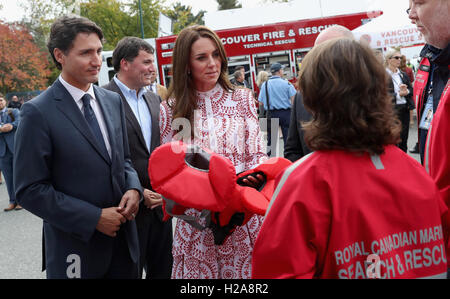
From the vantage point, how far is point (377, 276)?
51.0 inches

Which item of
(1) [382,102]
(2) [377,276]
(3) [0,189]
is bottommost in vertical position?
(3) [0,189]

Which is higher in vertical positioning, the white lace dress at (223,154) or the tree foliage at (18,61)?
the tree foliage at (18,61)

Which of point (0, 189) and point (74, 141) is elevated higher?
point (74, 141)

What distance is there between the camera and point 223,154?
2338 millimetres

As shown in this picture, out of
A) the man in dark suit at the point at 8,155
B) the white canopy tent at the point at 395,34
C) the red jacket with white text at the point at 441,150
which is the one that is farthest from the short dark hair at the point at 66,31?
the white canopy tent at the point at 395,34

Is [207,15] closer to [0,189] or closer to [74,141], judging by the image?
[0,189]

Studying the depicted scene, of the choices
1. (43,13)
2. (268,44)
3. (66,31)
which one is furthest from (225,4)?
(66,31)

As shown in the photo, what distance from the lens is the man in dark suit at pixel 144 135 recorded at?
2.91 meters

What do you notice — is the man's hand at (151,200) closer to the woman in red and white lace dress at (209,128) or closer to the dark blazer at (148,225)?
the dark blazer at (148,225)

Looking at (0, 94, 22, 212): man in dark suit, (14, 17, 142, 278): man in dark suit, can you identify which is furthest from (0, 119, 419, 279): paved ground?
(14, 17, 142, 278): man in dark suit

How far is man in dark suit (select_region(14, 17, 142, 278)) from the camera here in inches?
79.0

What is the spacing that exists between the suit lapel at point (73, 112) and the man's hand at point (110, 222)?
285mm
